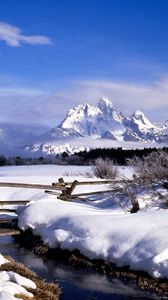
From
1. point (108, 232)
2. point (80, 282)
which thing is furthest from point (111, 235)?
point (80, 282)

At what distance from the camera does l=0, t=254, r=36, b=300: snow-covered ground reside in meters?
8.87

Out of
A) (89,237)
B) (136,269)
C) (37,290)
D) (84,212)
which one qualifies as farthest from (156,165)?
(37,290)

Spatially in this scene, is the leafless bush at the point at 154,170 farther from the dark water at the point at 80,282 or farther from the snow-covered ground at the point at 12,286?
the snow-covered ground at the point at 12,286

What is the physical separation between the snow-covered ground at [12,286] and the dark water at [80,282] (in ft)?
Answer: 3.26

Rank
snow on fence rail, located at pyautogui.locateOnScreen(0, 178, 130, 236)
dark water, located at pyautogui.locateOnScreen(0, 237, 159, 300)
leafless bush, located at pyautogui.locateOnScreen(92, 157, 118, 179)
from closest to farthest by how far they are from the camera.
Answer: dark water, located at pyautogui.locateOnScreen(0, 237, 159, 300)
snow on fence rail, located at pyautogui.locateOnScreen(0, 178, 130, 236)
leafless bush, located at pyautogui.locateOnScreen(92, 157, 118, 179)

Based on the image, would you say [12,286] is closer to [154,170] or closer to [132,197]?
[132,197]

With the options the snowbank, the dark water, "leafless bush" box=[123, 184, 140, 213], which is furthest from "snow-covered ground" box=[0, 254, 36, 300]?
"leafless bush" box=[123, 184, 140, 213]

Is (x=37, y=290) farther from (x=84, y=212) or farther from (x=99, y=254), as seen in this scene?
(x=84, y=212)

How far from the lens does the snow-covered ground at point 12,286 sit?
8867 millimetres

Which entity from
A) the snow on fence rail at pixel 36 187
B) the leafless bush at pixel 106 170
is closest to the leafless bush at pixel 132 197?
the snow on fence rail at pixel 36 187

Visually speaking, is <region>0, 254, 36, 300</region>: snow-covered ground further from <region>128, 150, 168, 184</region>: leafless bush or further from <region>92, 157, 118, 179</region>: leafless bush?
<region>92, 157, 118, 179</region>: leafless bush

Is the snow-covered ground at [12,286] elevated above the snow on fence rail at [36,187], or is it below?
below

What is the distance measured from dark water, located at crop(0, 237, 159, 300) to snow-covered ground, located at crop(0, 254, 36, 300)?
0.99 meters

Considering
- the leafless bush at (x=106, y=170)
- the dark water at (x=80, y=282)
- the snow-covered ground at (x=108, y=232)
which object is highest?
the leafless bush at (x=106, y=170)
